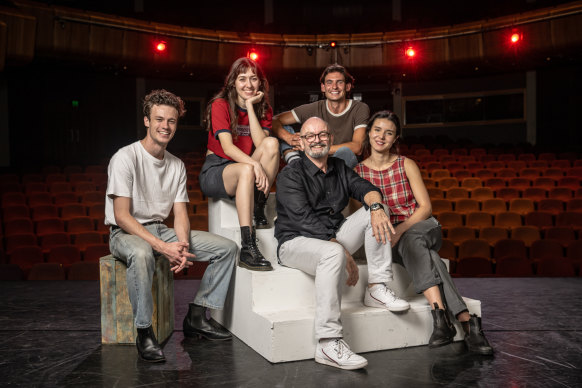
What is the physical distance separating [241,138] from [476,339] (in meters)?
1.33

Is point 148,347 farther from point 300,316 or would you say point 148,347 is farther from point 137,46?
point 137,46

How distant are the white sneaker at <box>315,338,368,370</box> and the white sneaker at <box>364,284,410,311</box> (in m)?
0.27

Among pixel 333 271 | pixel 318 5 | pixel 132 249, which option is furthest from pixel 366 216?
pixel 318 5

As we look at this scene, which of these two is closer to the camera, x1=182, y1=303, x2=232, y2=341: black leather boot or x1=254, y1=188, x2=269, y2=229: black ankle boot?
x1=182, y1=303, x2=232, y2=341: black leather boot

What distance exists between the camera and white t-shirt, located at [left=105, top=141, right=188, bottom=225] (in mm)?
1991

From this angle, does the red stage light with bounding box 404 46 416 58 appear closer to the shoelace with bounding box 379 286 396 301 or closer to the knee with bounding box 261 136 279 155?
the knee with bounding box 261 136 279 155

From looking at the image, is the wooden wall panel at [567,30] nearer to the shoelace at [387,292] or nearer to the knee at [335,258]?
the shoelace at [387,292]

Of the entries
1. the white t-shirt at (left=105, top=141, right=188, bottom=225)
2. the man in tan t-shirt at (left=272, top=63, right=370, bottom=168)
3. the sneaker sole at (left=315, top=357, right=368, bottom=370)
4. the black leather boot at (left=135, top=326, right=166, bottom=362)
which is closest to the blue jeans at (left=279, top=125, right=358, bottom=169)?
the man in tan t-shirt at (left=272, top=63, right=370, bottom=168)

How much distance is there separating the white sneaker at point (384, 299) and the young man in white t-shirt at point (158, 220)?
0.57 m

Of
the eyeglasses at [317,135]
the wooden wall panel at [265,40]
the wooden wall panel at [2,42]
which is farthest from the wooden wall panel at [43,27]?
the eyeglasses at [317,135]

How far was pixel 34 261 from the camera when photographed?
379cm

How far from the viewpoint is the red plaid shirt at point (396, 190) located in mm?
2248

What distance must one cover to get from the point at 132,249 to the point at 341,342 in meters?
0.82

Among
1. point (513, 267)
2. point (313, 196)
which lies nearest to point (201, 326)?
point (313, 196)
